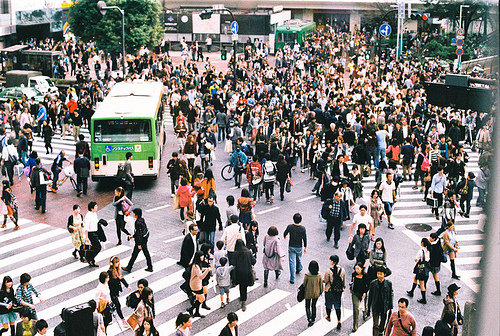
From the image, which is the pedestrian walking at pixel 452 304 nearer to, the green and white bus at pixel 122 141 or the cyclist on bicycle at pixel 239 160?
the cyclist on bicycle at pixel 239 160

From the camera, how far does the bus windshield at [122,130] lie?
18984 millimetres

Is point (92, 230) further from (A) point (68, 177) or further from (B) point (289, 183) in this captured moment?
(A) point (68, 177)

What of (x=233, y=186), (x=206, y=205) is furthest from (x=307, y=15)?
(x=206, y=205)

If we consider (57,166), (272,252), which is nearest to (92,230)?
(272,252)

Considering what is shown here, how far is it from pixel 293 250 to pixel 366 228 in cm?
162

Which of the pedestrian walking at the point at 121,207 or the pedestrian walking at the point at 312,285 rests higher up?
the pedestrian walking at the point at 121,207

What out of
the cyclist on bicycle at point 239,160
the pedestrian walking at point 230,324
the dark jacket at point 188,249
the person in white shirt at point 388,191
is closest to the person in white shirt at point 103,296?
the dark jacket at point 188,249

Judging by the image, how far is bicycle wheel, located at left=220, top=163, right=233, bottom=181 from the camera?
2088 cm

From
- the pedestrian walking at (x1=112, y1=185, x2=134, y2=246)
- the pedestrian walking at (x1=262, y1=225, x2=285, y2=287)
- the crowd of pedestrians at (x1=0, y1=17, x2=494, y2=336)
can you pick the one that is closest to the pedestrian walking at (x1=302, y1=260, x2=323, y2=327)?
the crowd of pedestrians at (x1=0, y1=17, x2=494, y2=336)

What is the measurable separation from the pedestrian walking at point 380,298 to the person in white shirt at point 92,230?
6.06 meters

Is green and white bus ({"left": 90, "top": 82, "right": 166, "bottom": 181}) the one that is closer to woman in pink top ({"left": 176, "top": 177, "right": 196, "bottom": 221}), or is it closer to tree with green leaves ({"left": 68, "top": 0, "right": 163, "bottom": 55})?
woman in pink top ({"left": 176, "top": 177, "right": 196, "bottom": 221})

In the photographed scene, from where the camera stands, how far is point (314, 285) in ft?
35.3

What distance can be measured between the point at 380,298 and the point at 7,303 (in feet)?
20.2

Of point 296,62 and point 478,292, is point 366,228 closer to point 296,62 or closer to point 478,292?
point 478,292
